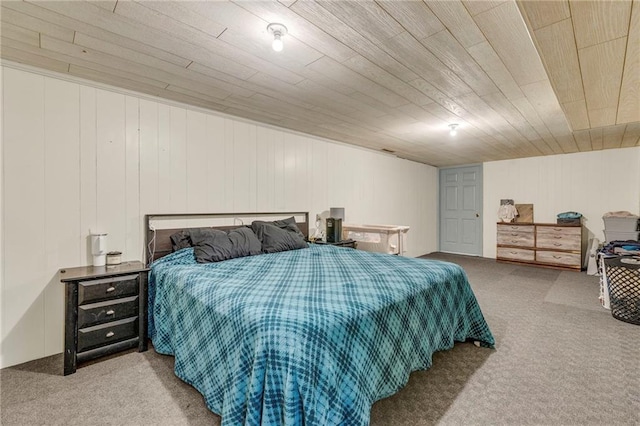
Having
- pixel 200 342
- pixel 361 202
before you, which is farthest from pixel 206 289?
pixel 361 202

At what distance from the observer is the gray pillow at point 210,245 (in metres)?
2.59

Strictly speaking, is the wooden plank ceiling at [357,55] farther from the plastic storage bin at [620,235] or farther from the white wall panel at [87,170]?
the plastic storage bin at [620,235]

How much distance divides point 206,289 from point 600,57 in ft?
9.35

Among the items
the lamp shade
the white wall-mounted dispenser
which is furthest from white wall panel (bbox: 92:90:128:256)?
the lamp shade

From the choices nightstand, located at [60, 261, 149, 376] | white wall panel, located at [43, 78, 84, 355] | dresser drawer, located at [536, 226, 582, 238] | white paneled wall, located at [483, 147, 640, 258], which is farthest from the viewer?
dresser drawer, located at [536, 226, 582, 238]

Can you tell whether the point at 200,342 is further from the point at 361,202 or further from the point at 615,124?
the point at 615,124

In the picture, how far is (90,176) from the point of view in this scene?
253 cm

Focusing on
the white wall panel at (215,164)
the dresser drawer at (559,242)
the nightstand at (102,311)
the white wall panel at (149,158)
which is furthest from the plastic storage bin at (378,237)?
the dresser drawer at (559,242)

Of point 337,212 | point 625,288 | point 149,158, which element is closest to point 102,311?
point 149,158

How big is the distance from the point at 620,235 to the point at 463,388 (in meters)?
4.90

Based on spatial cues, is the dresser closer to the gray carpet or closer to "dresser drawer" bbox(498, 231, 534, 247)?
"dresser drawer" bbox(498, 231, 534, 247)

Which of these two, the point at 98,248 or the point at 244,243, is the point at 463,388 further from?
the point at 98,248

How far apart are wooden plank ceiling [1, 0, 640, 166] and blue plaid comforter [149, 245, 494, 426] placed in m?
1.56

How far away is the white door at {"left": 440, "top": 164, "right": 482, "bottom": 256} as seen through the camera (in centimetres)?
684
